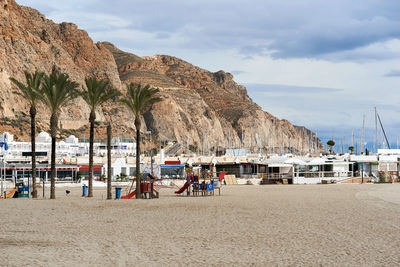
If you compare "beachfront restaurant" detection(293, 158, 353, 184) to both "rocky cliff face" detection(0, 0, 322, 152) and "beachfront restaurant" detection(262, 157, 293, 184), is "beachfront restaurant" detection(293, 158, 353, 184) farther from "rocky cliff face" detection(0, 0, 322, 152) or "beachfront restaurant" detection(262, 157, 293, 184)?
"rocky cliff face" detection(0, 0, 322, 152)

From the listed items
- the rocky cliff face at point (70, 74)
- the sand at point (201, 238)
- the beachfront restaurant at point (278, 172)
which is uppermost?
the rocky cliff face at point (70, 74)

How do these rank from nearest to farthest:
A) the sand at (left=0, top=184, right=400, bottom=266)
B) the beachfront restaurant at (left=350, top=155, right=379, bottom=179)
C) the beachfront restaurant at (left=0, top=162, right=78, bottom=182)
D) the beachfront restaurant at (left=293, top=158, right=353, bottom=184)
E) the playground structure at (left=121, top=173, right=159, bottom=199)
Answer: the sand at (left=0, top=184, right=400, bottom=266)
the playground structure at (left=121, top=173, right=159, bottom=199)
the beachfront restaurant at (left=0, top=162, right=78, bottom=182)
the beachfront restaurant at (left=293, top=158, right=353, bottom=184)
the beachfront restaurant at (left=350, top=155, right=379, bottom=179)

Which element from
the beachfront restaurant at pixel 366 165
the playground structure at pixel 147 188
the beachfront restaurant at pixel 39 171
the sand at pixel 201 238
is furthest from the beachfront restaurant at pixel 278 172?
the sand at pixel 201 238

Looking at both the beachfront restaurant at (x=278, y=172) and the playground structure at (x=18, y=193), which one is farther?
the beachfront restaurant at (x=278, y=172)

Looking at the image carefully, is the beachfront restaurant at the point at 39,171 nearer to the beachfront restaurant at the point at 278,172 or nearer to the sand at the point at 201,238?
the beachfront restaurant at the point at 278,172

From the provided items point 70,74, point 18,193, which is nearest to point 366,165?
point 18,193

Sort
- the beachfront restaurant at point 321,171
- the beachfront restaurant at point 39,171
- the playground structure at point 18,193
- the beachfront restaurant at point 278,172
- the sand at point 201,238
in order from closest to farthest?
1. the sand at point 201,238
2. the playground structure at point 18,193
3. the beachfront restaurant at point 39,171
4. the beachfront restaurant at point 321,171
5. the beachfront restaurant at point 278,172

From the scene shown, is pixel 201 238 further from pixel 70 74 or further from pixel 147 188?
pixel 70 74

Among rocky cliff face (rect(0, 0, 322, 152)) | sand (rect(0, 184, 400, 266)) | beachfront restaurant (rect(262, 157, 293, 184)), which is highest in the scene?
rocky cliff face (rect(0, 0, 322, 152))

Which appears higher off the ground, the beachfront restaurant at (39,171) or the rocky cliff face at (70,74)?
the rocky cliff face at (70,74)

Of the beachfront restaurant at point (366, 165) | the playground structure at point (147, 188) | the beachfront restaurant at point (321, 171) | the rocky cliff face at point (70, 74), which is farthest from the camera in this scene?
the rocky cliff face at point (70, 74)

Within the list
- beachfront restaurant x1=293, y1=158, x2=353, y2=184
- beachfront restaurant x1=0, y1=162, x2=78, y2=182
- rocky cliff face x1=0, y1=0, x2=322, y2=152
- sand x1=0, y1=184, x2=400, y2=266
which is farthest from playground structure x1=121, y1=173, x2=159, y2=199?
rocky cliff face x1=0, y1=0, x2=322, y2=152

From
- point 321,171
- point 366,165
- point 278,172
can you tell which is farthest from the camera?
point 366,165

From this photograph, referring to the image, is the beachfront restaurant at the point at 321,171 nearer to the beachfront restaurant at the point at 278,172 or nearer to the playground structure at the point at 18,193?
the beachfront restaurant at the point at 278,172
